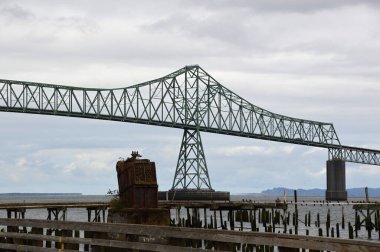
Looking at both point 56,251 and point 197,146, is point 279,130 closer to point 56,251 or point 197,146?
point 197,146

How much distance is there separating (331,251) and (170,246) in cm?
340

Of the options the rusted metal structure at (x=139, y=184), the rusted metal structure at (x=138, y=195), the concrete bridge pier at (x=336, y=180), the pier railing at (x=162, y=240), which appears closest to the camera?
the pier railing at (x=162, y=240)

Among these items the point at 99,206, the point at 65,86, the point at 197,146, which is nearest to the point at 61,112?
the point at 65,86

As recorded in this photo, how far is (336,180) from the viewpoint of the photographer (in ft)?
564

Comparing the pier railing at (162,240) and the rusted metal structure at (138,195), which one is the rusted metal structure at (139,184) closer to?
the rusted metal structure at (138,195)

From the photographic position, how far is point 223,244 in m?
13.9

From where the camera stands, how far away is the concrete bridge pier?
16912 cm

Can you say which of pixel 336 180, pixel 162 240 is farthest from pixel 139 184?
pixel 336 180

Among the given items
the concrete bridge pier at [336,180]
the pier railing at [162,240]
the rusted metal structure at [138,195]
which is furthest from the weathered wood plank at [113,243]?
the concrete bridge pier at [336,180]

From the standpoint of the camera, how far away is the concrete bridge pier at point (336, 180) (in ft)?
555

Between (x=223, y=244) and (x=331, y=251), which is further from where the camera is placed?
(x=223, y=244)

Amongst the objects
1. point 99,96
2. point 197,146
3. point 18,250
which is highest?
point 99,96

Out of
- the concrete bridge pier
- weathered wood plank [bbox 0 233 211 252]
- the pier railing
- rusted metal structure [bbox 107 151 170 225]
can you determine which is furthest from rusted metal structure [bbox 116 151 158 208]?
the concrete bridge pier

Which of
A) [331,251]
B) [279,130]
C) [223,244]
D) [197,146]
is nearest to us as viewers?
[331,251]
